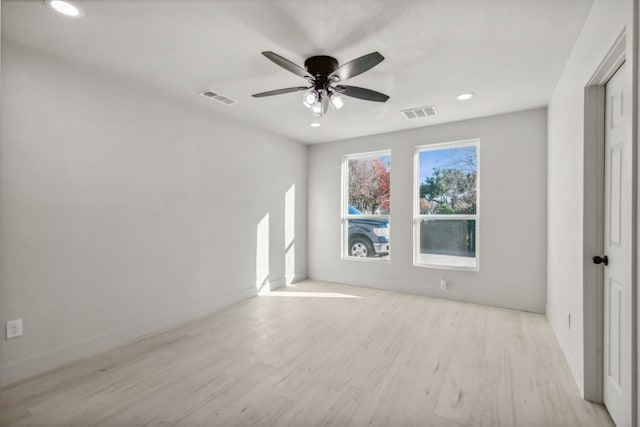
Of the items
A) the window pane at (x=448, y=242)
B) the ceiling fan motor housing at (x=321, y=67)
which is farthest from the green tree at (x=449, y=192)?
the ceiling fan motor housing at (x=321, y=67)

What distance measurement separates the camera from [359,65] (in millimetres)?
2225

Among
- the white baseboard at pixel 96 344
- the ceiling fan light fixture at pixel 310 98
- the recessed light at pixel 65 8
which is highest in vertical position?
the recessed light at pixel 65 8

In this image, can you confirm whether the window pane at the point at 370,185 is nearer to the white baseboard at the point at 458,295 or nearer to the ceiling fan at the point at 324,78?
the white baseboard at the point at 458,295

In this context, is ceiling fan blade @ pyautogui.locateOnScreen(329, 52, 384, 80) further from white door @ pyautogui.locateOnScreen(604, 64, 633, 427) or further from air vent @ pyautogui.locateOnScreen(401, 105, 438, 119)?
air vent @ pyautogui.locateOnScreen(401, 105, 438, 119)

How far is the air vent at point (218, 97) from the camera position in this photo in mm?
3316

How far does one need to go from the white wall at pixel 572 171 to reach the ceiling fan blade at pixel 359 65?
1251mm

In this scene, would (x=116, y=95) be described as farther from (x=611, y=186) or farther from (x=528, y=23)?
(x=611, y=186)

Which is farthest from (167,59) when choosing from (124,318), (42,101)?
(124,318)

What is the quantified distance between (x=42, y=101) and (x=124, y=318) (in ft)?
6.73

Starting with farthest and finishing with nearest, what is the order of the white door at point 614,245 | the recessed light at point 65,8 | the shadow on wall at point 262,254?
the shadow on wall at point 262,254
the recessed light at point 65,8
the white door at point 614,245

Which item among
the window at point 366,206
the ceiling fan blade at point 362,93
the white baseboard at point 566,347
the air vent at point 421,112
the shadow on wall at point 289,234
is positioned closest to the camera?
the white baseboard at point 566,347

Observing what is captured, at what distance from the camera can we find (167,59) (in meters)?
A: 2.64

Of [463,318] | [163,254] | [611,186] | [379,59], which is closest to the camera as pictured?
[611,186]

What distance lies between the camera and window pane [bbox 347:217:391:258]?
5172mm
